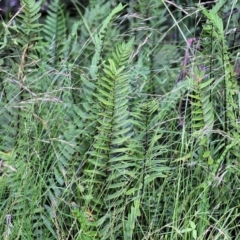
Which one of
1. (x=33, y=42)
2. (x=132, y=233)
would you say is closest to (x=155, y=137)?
(x=132, y=233)

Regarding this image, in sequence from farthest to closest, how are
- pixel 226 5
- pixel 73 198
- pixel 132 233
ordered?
1. pixel 226 5
2. pixel 73 198
3. pixel 132 233

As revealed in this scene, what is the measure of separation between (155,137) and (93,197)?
33 cm

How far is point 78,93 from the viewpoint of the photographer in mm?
2855

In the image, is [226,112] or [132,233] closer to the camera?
[132,233]

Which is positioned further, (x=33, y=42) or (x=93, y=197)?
(x=33, y=42)

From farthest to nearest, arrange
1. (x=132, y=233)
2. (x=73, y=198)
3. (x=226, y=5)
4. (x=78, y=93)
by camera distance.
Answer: (x=226, y=5)
(x=78, y=93)
(x=73, y=198)
(x=132, y=233)

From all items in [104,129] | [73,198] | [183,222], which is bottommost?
[183,222]

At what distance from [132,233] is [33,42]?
1097 mm

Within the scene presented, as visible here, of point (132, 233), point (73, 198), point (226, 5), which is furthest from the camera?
point (226, 5)

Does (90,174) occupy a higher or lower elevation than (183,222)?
higher

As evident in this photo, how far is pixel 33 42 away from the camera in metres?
3.03

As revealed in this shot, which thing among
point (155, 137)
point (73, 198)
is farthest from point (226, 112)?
point (73, 198)

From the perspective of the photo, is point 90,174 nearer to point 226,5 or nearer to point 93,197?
point 93,197

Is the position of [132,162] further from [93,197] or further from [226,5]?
[226,5]
